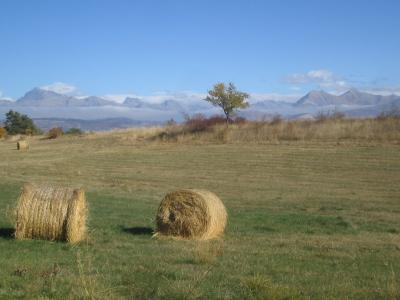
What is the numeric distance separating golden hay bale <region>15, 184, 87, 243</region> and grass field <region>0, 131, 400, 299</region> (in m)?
0.32

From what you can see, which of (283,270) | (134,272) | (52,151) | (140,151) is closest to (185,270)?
(134,272)

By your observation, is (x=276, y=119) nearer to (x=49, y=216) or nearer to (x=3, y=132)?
(x=3, y=132)

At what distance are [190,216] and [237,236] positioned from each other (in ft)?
3.63

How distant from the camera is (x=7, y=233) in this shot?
12.9m

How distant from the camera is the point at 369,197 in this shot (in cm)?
2441

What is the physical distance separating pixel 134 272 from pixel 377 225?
10.0 meters

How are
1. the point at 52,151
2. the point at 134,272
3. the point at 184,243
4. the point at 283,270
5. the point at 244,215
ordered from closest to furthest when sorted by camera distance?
1. the point at 134,272
2. the point at 283,270
3. the point at 184,243
4. the point at 244,215
5. the point at 52,151

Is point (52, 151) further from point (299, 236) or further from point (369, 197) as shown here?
point (299, 236)

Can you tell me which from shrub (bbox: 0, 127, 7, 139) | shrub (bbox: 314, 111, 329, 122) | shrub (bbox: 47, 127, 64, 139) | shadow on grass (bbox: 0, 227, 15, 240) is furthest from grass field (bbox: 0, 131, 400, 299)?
shrub (bbox: 0, 127, 7, 139)

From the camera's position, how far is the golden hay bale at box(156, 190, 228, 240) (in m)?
13.4

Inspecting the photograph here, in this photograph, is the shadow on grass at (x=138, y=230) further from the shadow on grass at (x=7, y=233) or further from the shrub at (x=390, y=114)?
the shrub at (x=390, y=114)

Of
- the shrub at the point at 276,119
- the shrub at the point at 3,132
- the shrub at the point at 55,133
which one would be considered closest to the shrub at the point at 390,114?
the shrub at the point at 276,119

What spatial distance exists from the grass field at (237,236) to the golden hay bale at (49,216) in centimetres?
32

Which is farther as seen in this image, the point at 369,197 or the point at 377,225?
the point at 369,197
